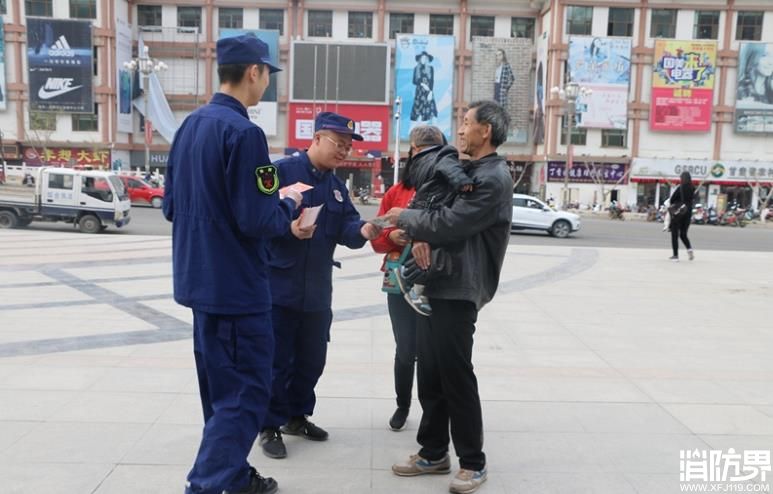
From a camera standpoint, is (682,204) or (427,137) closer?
(427,137)

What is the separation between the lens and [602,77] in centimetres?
4159

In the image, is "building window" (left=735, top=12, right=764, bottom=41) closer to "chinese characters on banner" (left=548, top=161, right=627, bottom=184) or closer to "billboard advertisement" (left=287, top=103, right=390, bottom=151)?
"chinese characters on banner" (left=548, top=161, right=627, bottom=184)

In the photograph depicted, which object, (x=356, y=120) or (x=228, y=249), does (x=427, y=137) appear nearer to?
(x=228, y=249)

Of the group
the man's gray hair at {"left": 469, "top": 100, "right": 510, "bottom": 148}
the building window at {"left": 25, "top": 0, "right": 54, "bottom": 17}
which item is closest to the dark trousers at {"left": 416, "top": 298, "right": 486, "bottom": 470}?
the man's gray hair at {"left": 469, "top": 100, "right": 510, "bottom": 148}

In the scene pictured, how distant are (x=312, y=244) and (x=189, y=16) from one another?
46.1 m

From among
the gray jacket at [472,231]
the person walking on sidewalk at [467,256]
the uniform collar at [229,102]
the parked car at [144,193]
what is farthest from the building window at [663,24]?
the uniform collar at [229,102]

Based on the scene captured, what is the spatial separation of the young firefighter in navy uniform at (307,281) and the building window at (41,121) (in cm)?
4323

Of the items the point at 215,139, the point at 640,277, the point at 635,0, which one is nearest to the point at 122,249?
the point at 640,277

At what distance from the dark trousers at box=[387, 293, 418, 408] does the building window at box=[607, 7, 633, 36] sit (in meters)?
43.3

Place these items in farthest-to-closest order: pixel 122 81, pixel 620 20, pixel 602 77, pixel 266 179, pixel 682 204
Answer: pixel 122 81 → pixel 620 20 → pixel 602 77 → pixel 682 204 → pixel 266 179

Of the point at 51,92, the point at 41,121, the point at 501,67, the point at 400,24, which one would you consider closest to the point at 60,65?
the point at 51,92

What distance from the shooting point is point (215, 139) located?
2625 mm

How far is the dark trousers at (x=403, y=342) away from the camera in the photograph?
3.76 metres

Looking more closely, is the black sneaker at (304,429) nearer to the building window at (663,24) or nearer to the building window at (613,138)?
the building window at (613,138)
